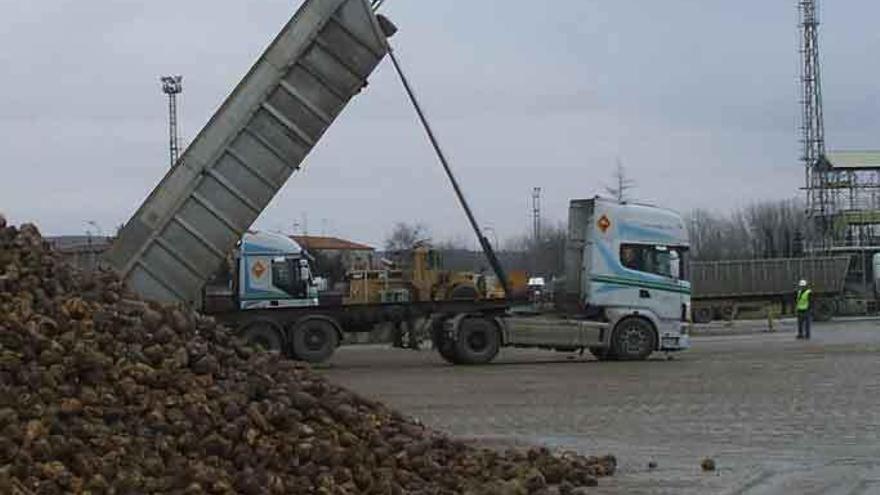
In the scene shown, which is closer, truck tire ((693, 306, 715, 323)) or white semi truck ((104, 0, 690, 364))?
white semi truck ((104, 0, 690, 364))

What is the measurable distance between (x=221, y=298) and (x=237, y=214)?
20.5 ft

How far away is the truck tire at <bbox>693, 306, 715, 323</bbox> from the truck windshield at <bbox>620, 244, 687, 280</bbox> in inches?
1051

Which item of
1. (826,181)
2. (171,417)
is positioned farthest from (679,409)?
(826,181)

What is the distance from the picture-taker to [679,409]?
16.1 m

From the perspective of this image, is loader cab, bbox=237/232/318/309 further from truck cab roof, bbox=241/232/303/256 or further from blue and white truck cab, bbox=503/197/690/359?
blue and white truck cab, bbox=503/197/690/359

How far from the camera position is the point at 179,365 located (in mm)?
8617

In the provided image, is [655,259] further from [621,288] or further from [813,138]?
[813,138]

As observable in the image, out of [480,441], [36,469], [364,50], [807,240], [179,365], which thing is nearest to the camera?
[36,469]

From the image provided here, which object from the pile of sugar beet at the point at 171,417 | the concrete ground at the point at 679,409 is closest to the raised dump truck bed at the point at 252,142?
the concrete ground at the point at 679,409

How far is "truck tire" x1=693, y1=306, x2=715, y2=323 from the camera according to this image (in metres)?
52.6

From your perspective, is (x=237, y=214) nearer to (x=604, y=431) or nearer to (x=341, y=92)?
(x=341, y=92)

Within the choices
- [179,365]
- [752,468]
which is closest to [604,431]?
[752,468]

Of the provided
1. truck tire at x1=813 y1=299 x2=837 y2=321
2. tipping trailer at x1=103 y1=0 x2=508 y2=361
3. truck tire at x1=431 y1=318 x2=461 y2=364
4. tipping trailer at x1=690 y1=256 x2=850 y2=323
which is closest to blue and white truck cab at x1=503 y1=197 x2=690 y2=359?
truck tire at x1=431 y1=318 x2=461 y2=364

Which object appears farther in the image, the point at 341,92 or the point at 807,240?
the point at 807,240
